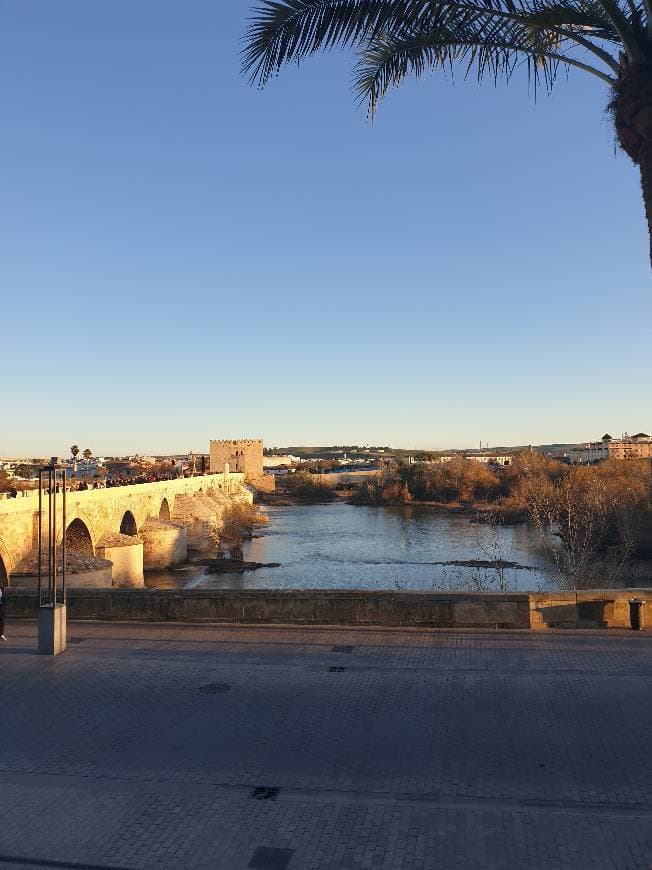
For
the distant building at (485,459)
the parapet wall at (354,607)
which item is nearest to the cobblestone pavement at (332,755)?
the parapet wall at (354,607)

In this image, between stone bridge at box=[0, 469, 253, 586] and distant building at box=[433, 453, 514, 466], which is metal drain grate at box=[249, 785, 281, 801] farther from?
distant building at box=[433, 453, 514, 466]

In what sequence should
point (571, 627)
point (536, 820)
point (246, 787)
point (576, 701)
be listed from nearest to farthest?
point (536, 820)
point (246, 787)
point (576, 701)
point (571, 627)

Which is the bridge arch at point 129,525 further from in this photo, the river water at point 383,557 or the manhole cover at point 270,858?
the manhole cover at point 270,858

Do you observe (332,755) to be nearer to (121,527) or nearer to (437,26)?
(437,26)

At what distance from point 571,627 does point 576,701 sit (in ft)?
7.62

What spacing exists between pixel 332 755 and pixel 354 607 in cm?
330

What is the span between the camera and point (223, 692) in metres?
5.36

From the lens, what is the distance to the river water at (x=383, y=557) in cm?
2427

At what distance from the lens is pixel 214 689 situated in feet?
17.8

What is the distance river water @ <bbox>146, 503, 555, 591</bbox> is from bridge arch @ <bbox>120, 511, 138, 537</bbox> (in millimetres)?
2927

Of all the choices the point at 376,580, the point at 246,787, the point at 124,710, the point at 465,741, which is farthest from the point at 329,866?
the point at 376,580

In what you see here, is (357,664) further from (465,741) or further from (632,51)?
(632,51)

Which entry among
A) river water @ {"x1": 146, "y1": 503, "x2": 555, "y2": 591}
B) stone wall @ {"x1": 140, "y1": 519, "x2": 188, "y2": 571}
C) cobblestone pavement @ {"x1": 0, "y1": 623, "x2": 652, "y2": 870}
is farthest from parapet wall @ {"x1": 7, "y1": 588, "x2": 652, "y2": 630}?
stone wall @ {"x1": 140, "y1": 519, "x2": 188, "y2": 571}

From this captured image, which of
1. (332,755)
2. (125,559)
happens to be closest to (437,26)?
(332,755)
